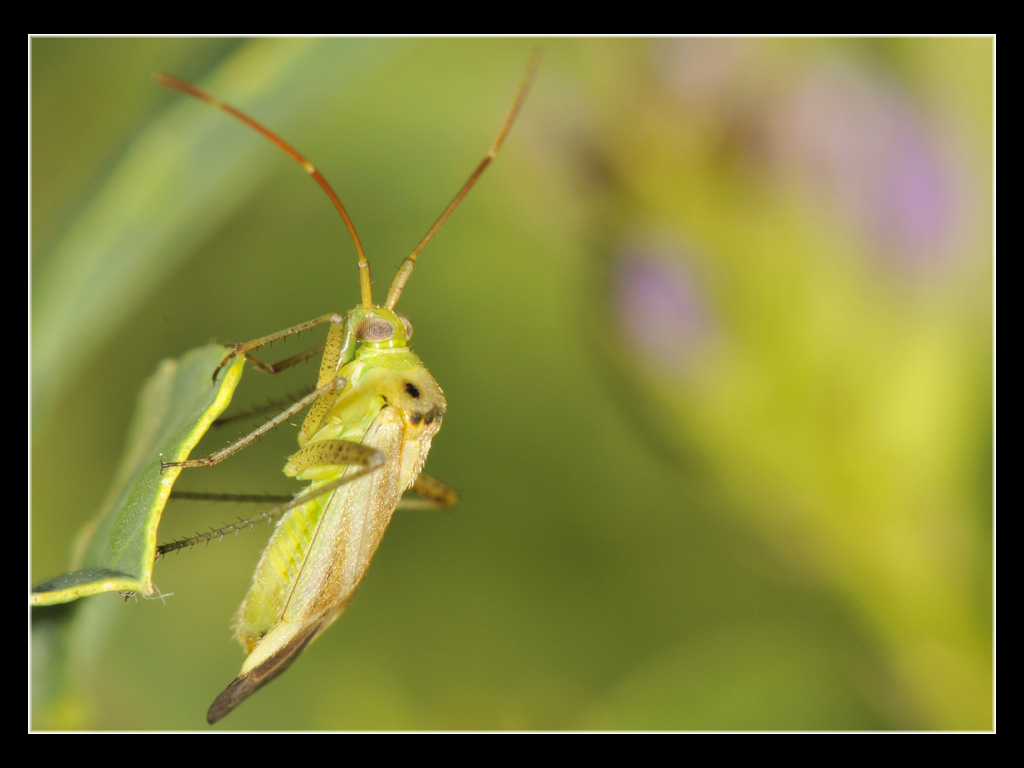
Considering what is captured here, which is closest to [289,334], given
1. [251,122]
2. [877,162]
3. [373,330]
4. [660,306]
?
[373,330]

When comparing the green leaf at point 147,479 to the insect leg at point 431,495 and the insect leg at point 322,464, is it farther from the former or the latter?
the insect leg at point 431,495

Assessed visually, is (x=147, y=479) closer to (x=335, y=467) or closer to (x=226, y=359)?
(x=226, y=359)

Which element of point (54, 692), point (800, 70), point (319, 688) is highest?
point (800, 70)

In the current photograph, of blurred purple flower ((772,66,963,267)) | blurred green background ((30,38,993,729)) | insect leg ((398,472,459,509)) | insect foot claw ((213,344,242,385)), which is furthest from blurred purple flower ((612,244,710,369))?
insect foot claw ((213,344,242,385))

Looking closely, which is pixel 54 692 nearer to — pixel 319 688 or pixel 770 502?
pixel 319 688

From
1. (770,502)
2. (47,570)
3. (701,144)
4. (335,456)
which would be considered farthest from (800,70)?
(47,570)

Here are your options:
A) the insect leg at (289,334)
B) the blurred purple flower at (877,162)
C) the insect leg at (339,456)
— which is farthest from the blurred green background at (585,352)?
the insect leg at (339,456)
